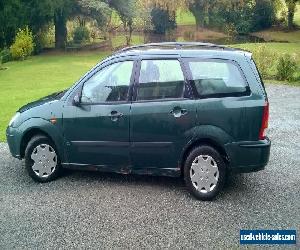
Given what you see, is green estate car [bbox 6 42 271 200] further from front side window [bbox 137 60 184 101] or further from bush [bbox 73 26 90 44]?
bush [bbox 73 26 90 44]

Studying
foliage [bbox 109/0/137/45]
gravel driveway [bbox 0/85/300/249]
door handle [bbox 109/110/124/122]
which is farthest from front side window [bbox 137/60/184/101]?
foliage [bbox 109/0/137/45]

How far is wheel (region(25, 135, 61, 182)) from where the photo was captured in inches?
259

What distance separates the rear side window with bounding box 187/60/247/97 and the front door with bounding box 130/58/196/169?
0.68ft

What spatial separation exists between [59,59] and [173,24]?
14571 mm

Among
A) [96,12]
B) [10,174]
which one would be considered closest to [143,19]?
[96,12]

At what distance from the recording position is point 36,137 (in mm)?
6629

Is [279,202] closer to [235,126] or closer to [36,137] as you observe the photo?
[235,126]

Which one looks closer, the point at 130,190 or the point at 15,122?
the point at 130,190

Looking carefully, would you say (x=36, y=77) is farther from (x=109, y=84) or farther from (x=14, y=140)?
(x=109, y=84)

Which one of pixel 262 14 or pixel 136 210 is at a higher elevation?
pixel 262 14

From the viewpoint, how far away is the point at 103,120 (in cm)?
617

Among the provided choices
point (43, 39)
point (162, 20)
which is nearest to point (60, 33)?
point (43, 39)

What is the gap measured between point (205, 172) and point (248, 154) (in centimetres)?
65

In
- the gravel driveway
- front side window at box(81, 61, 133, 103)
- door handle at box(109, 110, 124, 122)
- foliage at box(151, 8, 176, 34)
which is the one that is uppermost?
foliage at box(151, 8, 176, 34)
